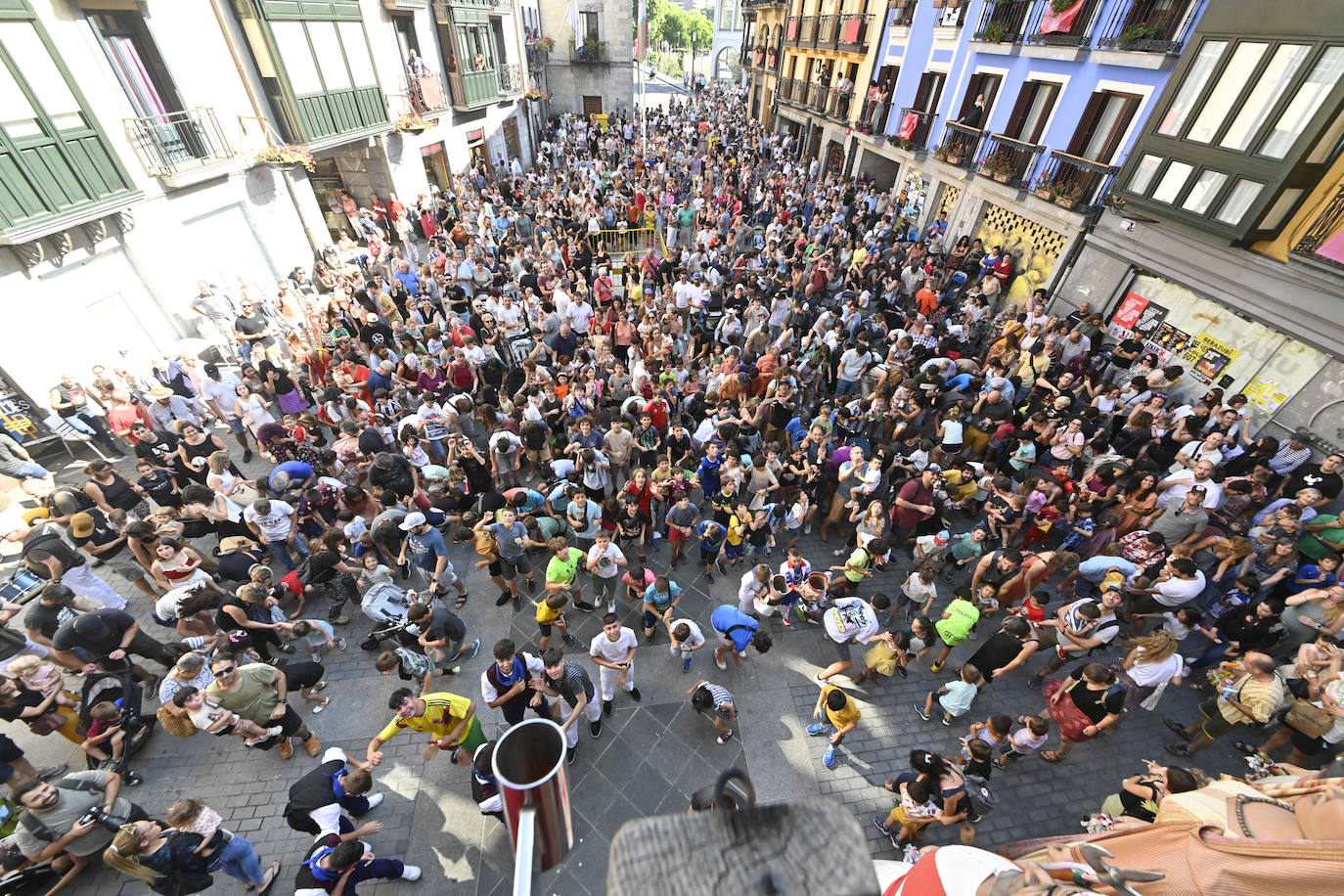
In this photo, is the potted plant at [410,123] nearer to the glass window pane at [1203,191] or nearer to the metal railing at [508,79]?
the metal railing at [508,79]

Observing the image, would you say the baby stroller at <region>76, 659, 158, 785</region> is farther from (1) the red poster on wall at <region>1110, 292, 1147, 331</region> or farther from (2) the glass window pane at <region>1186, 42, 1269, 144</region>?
(2) the glass window pane at <region>1186, 42, 1269, 144</region>

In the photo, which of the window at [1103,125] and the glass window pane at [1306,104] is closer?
the glass window pane at [1306,104]

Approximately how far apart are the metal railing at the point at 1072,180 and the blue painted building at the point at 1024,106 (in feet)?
0.09

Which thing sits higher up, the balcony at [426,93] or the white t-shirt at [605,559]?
the balcony at [426,93]

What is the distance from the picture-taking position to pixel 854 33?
23812 mm

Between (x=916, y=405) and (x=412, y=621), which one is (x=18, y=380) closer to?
(x=412, y=621)

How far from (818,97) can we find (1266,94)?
2296 cm

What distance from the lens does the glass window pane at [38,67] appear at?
859cm

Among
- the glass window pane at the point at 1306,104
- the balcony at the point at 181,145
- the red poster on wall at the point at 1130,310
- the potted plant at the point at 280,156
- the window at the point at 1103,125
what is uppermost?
the glass window pane at the point at 1306,104

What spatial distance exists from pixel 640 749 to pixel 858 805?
2.41m

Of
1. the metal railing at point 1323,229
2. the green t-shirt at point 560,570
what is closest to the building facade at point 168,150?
the green t-shirt at point 560,570

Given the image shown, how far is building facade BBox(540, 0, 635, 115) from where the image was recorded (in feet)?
121

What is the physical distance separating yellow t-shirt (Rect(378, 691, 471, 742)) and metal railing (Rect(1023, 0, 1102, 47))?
18343mm

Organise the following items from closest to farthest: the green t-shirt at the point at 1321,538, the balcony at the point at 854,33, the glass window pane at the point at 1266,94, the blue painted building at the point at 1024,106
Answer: the green t-shirt at the point at 1321,538
the glass window pane at the point at 1266,94
the blue painted building at the point at 1024,106
the balcony at the point at 854,33
